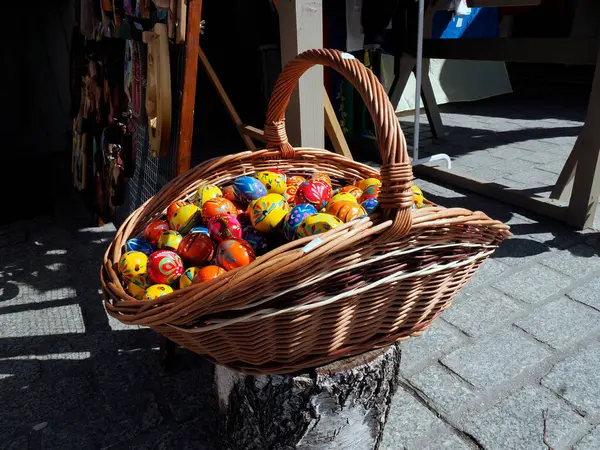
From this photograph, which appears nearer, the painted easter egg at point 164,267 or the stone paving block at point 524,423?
the painted easter egg at point 164,267

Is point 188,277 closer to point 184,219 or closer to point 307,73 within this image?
point 184,219

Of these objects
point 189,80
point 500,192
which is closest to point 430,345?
point 189,80

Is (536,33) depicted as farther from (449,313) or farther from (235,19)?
(449,313)

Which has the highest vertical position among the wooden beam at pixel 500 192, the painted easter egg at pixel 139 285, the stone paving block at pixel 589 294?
the painted easter egg at pixel 139 285

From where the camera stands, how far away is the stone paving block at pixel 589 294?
2.16 meters

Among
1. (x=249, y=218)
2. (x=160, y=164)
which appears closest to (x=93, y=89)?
(x=160, y=164)

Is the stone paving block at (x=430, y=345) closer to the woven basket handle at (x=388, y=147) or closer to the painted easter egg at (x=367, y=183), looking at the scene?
the painted easter egg at (x=367, y=183)

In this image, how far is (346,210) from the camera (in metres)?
1.32

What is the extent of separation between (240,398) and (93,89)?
207 cm

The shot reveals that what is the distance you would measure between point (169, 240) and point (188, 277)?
173mm

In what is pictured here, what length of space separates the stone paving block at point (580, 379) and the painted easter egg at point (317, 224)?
3.35 feet

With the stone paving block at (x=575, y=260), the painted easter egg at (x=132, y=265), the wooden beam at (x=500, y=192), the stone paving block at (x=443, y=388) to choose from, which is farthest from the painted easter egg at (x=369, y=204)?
the wooden beam at (x=500, y=192)

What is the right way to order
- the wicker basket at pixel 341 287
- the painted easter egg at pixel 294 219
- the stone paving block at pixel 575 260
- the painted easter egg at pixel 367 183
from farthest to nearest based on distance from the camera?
the stone paving block at pixel 575 260 < the painted easter egg at pixel 367 183 < the painted easter egg at pixel 294 219 < the wicker basket at pixel 341 287

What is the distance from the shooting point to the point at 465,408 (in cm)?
163
